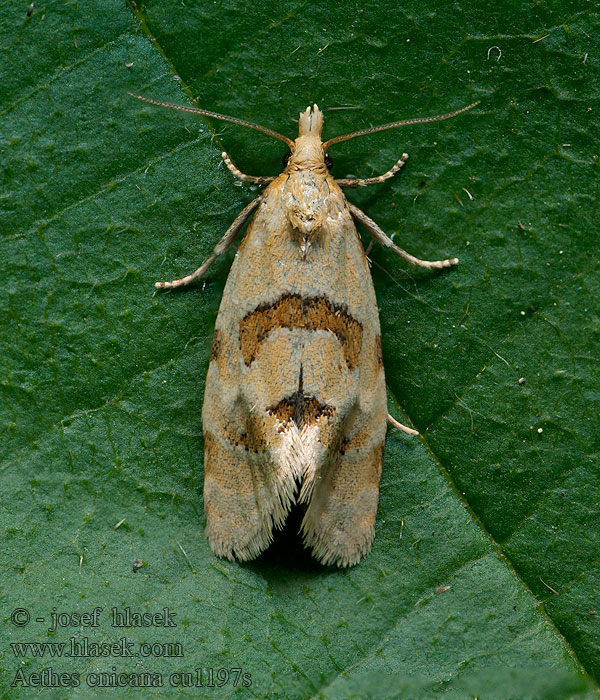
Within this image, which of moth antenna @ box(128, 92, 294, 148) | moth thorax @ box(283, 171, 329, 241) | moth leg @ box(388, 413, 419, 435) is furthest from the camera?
moth leg @ box(388, 413, 419, 435)

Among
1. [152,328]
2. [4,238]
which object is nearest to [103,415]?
[152,328]

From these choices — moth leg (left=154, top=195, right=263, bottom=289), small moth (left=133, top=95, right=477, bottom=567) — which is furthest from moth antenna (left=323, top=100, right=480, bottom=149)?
moth leg (left=154, top=195, right=263, bottom=289)

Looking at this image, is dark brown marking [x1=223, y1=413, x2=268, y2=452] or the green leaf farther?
the green leaf

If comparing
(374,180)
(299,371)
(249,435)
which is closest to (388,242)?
(374,180)

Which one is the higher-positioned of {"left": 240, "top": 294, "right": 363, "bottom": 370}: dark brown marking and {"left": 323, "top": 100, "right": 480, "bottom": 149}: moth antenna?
{"left": 323, "top": 100, "right": 480, "bottom": 149}: moth antenna

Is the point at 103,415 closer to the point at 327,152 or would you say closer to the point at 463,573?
the point at 327,152

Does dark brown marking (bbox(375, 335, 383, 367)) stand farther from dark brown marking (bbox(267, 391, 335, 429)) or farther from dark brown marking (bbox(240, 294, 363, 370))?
dark brown marking (bbox(267, 391, 335, 429))

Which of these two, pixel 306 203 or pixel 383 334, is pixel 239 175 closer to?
pixel 306 203
